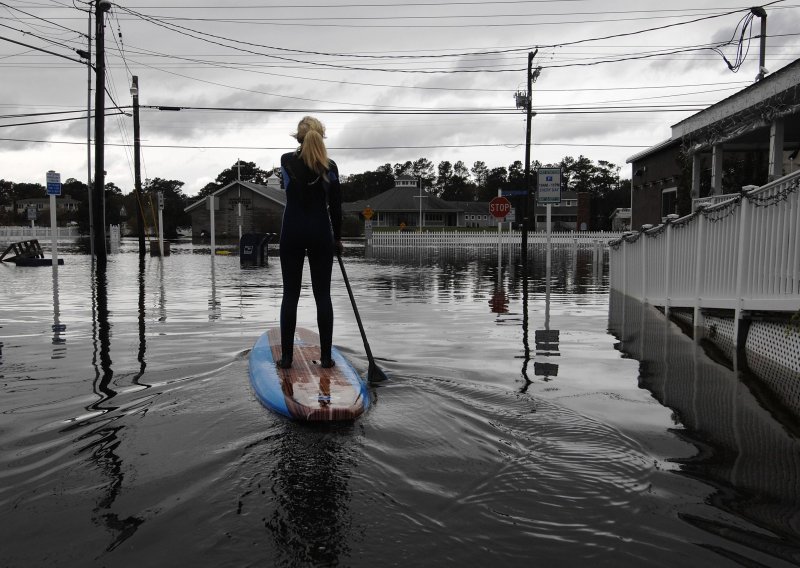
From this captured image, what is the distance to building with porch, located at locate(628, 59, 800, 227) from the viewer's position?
12.4 metres

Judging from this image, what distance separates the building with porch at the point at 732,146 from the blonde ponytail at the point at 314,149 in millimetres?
10074

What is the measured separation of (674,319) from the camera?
9.63 m

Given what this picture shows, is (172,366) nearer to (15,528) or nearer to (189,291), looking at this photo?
(15,528)

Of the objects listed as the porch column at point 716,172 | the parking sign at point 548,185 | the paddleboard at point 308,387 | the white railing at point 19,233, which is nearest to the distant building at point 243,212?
the white railing at point 19,233

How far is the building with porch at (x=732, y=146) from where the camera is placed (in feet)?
40.6

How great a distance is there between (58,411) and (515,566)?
347cm

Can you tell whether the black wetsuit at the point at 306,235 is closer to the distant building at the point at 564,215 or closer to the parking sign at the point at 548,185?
the parking sign at the point at 548,185

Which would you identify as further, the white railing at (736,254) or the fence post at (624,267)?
the fence post at (624,267)

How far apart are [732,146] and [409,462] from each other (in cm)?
1799

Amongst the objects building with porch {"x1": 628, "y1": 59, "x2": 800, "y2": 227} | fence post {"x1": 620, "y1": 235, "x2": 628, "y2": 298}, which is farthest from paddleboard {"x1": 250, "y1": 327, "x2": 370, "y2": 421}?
building with porch {"x1": 628, "y1": 59, "x2": 800, "y2": 227}

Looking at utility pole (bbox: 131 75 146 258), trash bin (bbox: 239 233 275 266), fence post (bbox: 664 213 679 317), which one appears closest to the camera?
fence post (bbox: 664 213 679 317)

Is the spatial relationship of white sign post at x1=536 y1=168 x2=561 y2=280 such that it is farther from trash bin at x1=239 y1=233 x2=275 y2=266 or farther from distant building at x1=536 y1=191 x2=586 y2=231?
distant building at x1=536 y1=191 x2=586 y2=231

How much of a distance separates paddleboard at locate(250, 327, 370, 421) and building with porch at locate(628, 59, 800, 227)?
34.6ft

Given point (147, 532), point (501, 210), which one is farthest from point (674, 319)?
point (501, 210)
